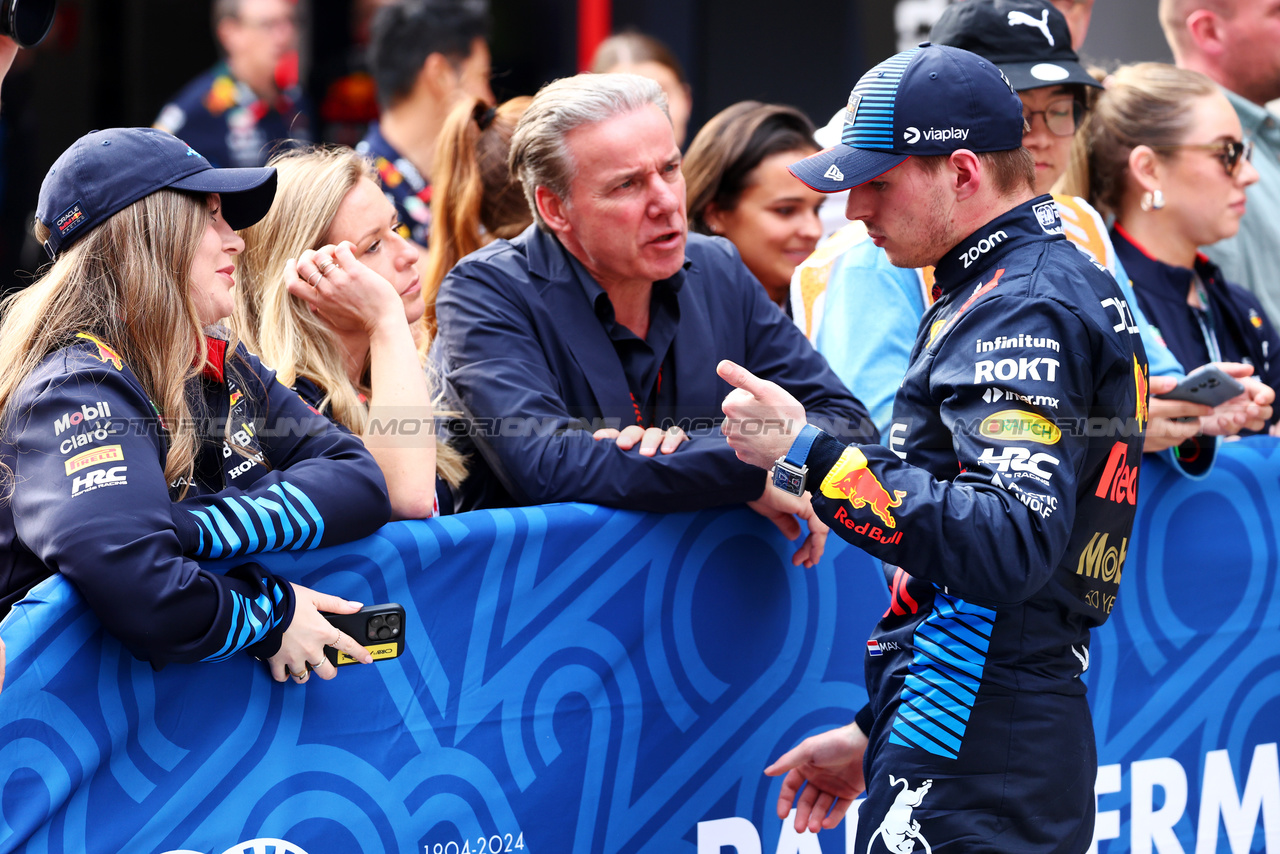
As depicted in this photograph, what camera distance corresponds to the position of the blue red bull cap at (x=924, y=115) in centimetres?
226

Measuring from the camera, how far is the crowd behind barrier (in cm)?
224

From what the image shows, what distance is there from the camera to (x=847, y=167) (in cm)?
233

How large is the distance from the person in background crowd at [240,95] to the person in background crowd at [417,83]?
182cm

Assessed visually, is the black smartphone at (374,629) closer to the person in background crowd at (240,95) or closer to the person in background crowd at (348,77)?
the person in background crowd at (240,95)

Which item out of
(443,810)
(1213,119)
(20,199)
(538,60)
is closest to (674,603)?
(443,810)

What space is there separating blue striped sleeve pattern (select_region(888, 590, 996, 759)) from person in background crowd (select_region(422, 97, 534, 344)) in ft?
7.44

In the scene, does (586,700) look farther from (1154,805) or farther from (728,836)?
(1154,805)

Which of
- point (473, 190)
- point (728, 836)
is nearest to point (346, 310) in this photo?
point (473, 190)

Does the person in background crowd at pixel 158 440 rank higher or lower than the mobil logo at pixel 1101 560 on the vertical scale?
higher

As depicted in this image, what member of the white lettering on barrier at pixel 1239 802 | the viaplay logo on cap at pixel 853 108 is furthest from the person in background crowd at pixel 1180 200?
the viaplay logo on cap at pixel 853 108

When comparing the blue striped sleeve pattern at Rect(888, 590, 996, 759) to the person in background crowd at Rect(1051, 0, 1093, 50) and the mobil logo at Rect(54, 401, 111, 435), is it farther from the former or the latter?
the person in background crowd at Rect(1051, 0, 1093, 50)

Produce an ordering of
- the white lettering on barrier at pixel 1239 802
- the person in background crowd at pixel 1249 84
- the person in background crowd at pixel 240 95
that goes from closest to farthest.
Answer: the white lettering on barrier at pixel 1239 802, the person in background crowd at pixel 1249 84, the person in background crowd at pixel 240 95

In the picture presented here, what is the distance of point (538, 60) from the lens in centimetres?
1034

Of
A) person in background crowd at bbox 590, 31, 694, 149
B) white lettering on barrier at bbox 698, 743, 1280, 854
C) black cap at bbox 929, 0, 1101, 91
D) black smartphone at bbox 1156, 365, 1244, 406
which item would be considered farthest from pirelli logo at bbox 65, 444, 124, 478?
person in background crowd at bbox 590, 31, 694, 149
